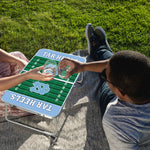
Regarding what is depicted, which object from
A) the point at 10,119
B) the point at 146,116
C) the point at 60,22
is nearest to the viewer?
the point at 146,116

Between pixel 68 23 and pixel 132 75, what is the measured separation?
3451mm

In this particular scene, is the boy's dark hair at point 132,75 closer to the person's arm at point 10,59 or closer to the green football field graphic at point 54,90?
the green football field graphic at point 54,90

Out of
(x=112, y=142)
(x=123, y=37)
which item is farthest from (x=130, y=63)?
(x=123, y=37)

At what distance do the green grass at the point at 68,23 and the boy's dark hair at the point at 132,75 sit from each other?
2583mm

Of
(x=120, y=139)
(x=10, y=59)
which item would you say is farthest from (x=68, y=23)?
(x=120, y=139)

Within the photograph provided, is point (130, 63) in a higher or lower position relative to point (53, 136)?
higher

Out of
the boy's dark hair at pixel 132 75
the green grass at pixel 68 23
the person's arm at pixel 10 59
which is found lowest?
the green grass at pixel 68 23

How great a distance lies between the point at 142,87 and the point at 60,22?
3.57 m

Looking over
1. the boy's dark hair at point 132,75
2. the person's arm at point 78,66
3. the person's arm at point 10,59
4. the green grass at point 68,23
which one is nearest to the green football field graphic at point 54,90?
the person's arm at point 78,66

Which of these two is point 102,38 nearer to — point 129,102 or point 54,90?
point 54,90

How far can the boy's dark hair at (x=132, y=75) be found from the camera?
171 centimetres

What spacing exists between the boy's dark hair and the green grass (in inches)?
102

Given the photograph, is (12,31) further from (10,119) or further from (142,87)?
(142,87)

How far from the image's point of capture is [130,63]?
176cm
